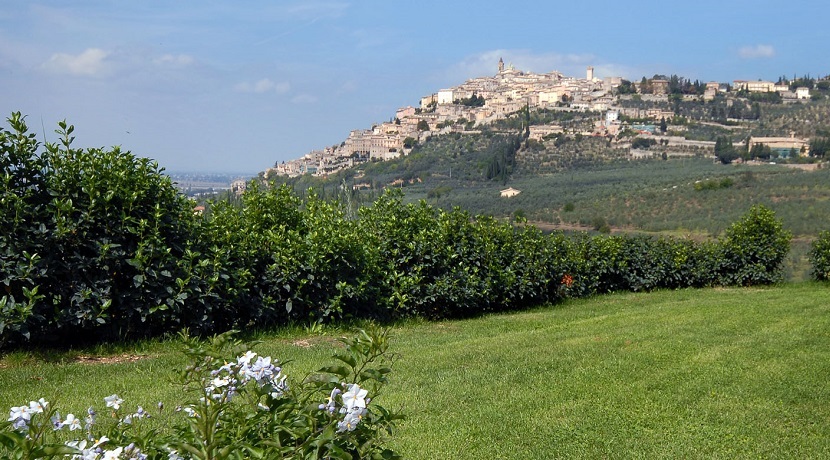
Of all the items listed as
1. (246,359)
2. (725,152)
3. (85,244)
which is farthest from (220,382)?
(725,152)

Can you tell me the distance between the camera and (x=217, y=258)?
21.8 feet

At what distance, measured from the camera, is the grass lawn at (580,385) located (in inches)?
157

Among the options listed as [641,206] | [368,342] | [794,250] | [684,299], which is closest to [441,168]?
[641,206]

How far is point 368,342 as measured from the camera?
80.5 inches

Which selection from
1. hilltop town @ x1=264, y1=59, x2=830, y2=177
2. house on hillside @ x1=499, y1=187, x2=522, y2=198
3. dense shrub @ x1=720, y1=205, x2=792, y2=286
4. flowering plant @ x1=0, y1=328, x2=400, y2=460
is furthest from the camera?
hilltop town @ x1=264, y1=59, x2=830, y2=177

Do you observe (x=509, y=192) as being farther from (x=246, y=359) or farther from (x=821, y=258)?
(x=246, y=359)

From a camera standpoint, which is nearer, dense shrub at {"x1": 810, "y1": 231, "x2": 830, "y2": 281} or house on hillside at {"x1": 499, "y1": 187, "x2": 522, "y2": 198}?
dense shrub at {"x1": 810, "y1": 231, "x2": 830, "y2": 281}

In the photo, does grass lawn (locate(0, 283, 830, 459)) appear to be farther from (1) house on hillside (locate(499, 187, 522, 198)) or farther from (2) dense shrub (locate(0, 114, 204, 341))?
(1) house on hillside (locate(499, 187, 522, 198))

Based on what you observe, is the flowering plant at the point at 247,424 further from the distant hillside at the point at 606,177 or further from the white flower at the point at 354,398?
the distant hillside at the point at 606,177

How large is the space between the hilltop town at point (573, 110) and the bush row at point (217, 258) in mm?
51655

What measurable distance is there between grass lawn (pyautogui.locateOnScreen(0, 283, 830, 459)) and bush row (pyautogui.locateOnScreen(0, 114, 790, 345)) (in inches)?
15.3

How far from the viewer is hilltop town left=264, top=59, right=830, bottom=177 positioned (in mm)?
69438

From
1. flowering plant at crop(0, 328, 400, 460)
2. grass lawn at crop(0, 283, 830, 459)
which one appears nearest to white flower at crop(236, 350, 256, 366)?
flowering plant at crop(0, 328, 400, 460)

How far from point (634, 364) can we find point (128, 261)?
4.13 meters
